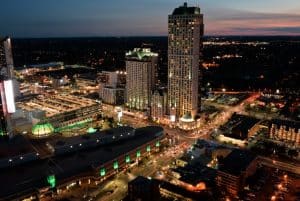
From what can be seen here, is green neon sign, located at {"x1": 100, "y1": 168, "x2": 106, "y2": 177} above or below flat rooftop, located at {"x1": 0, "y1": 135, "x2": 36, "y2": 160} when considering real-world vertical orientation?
below

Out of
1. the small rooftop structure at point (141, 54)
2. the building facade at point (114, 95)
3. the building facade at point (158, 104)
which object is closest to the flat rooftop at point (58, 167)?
the building facade at point (158, 104)

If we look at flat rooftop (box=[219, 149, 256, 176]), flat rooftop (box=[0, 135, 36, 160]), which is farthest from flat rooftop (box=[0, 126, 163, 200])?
flat rooftop (box=[219, 149, 256, 176])

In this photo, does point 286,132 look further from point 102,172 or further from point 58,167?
point 58,167

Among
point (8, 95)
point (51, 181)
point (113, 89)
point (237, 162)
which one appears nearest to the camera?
point (51, 181)

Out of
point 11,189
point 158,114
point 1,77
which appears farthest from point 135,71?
point 11,189

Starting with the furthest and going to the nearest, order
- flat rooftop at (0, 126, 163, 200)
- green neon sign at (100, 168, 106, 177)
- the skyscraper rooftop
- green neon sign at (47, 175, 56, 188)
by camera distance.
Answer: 1. the skyscraper rooftop
2. green neon sign at (100, 168, 106, 177)
3. green neon sign at (47, 175, 56, 188)
4. flat rooftop at (0, 126, 163, 200)

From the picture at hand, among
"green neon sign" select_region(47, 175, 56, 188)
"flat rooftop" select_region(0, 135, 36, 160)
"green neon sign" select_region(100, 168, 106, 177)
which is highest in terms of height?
"flat rooftop" select_region(0, 135, 36, 160)

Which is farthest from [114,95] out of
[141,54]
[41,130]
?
[41,130]

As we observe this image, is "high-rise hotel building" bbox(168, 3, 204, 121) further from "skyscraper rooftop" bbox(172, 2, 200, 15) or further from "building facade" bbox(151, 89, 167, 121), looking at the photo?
"building facade" bbox(151, 89, 167, 121)
